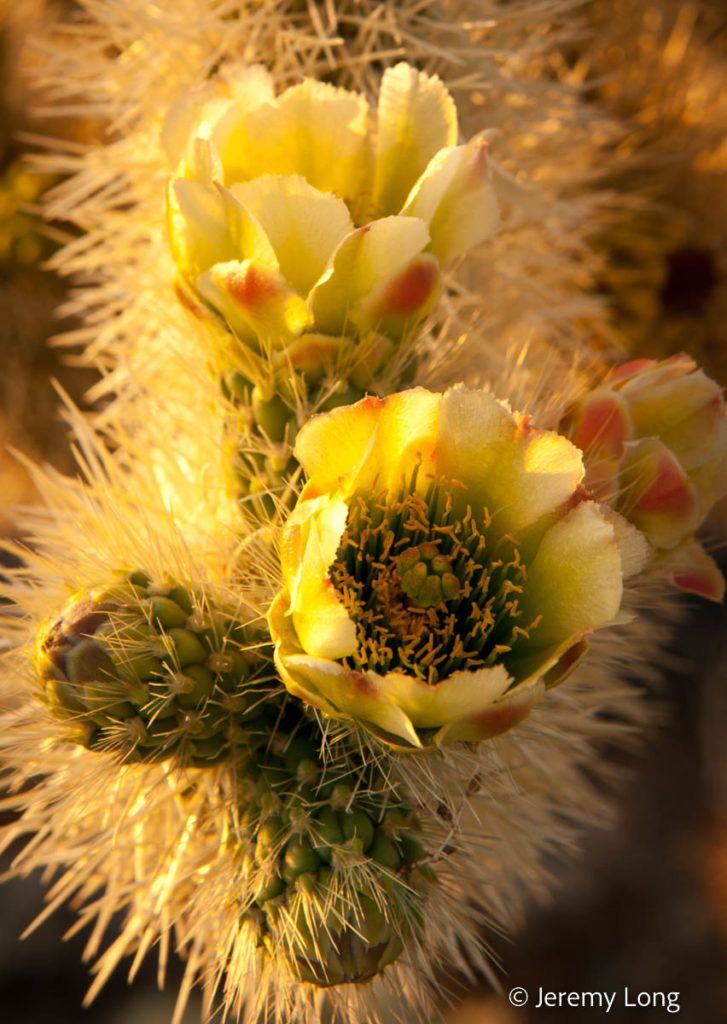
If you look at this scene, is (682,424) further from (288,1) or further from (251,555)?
(288,1)

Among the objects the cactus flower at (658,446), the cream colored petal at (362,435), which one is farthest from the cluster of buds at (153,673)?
the cactus flower at (658,446)

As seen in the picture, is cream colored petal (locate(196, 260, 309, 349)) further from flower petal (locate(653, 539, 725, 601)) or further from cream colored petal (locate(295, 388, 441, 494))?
flower petal (locate(653, 539, 725, 601))

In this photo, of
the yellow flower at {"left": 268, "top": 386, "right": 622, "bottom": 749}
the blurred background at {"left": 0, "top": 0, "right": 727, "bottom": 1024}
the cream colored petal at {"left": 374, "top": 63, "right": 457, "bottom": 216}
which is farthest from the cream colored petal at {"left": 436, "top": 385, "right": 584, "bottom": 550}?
the blurred background at {"left": 0, "top": 0, "right": 727, "bottom": 1024}

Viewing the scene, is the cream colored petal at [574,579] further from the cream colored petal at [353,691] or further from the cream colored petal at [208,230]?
the cream colored petal at [208,230]

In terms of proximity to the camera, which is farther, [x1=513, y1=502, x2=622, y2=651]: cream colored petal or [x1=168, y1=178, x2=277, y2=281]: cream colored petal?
[x1=168, y1=178, x2=277, y2=281]: cream colored petal

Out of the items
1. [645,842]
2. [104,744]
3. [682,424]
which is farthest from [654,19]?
[645,842]

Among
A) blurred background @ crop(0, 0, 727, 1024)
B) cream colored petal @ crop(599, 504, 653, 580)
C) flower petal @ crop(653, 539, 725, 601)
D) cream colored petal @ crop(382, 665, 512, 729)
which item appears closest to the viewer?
cream colored petal @ crop(382, 665, 512, 729)
